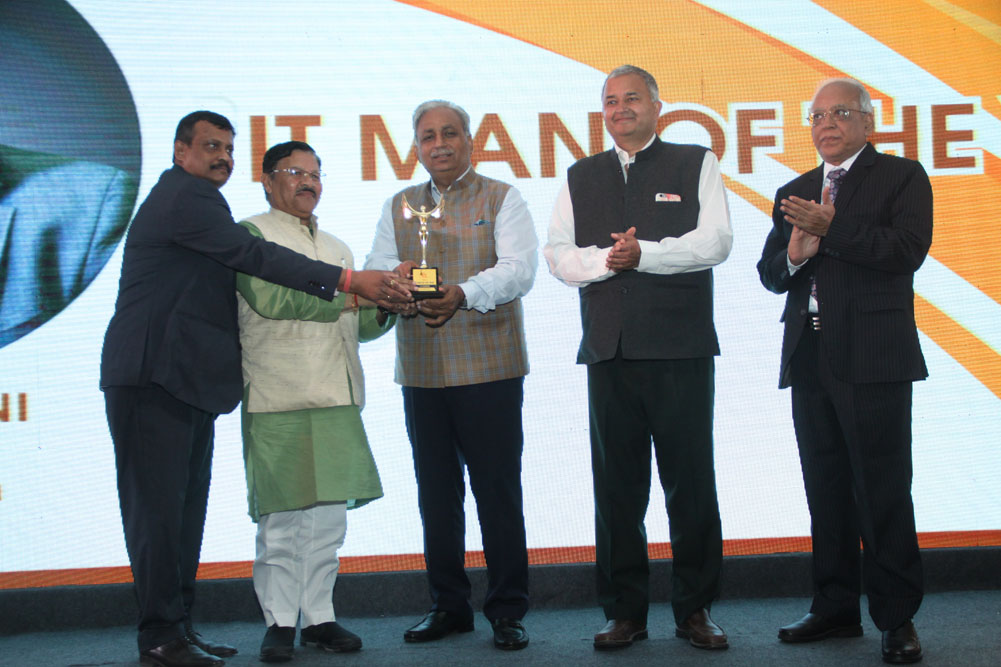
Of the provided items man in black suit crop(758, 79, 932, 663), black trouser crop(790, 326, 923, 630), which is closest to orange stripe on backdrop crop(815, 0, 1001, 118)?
man in black suit crop(758, 79, 932, 663)

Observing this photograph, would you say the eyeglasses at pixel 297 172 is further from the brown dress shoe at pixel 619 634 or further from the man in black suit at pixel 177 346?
the brown dress shoe at pixel 619 634

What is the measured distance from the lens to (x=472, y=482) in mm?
2826

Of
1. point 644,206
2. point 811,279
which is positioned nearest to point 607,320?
point 644,206

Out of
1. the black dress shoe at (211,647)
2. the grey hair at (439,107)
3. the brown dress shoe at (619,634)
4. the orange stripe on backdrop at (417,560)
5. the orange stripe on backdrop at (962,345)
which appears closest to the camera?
the brown dress shoe at (619,634)

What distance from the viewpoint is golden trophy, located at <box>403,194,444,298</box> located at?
8.68 feet

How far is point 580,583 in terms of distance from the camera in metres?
3.43

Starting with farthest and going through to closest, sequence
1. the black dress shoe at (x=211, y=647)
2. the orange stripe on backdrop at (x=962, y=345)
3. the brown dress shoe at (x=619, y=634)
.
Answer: the orange stripe on backdrop at (x=962, y=345)
the black dress shoe at (x=211, y=647)
the brown dress shoe at (x=619, y=634)

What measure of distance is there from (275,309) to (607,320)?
3.18 ft

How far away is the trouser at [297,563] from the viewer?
2676 mm

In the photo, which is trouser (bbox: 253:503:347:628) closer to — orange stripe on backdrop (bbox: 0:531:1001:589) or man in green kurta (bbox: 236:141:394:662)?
man in green kurta (bbox: 236:141:394:662)

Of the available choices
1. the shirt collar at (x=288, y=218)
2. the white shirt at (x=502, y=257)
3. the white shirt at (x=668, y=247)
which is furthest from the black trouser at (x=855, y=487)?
the shirt collar at (x=288, y=218)

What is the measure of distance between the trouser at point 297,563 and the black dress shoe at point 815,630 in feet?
4.45

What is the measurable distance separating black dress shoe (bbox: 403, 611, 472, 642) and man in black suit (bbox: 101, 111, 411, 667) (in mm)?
581

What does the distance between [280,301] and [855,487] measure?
5.71 ft
